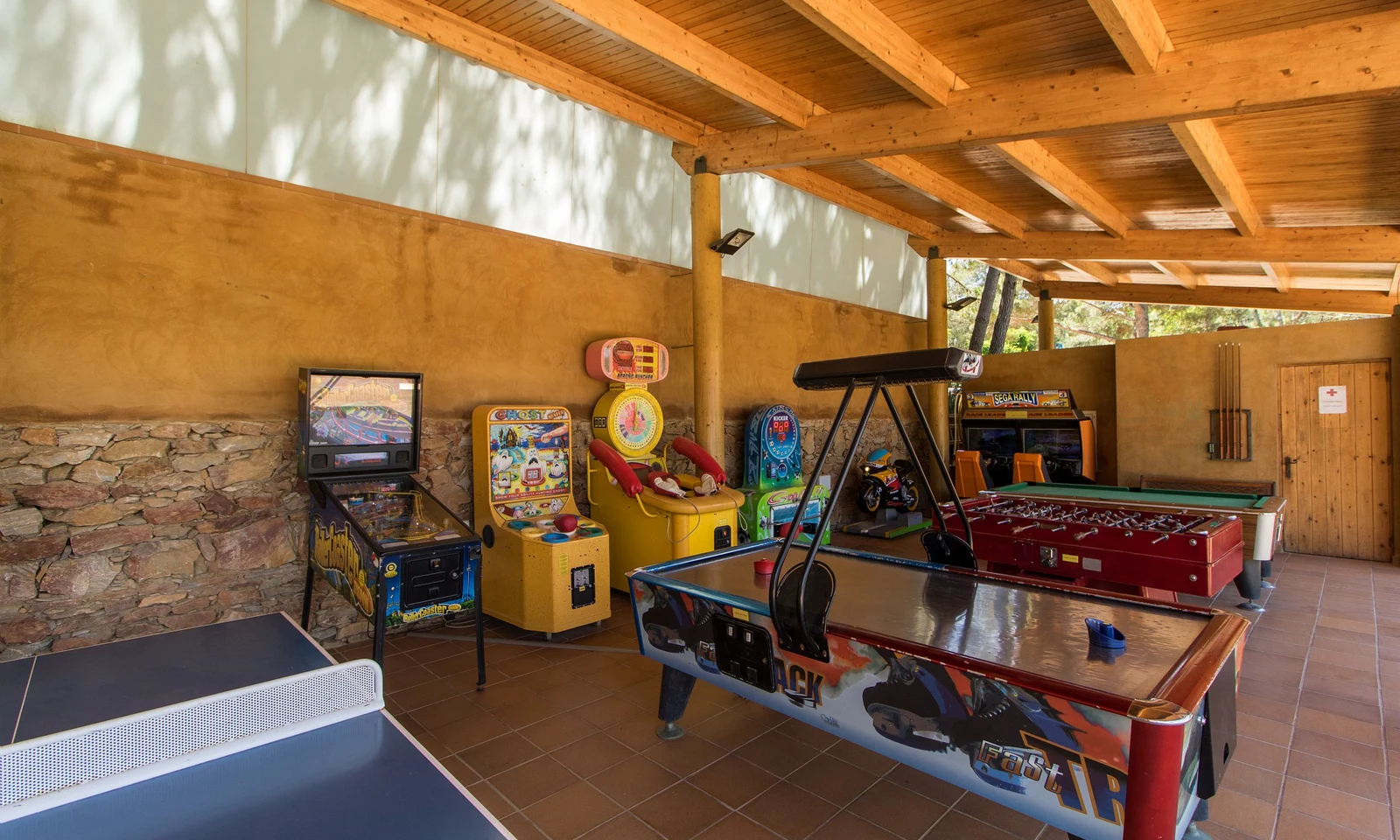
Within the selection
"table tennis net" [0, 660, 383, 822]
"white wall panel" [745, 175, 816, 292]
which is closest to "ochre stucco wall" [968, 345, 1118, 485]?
"white wall panel" [745, 175, 816, 292]

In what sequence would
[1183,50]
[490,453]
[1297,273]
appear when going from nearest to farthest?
[1183,50] < [490,453] < [1297,273]

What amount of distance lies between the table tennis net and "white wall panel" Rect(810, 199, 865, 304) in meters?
6.96

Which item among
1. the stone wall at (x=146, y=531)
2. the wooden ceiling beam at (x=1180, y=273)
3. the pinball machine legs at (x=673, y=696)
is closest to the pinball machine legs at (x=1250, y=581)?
the pinball machine legs at (x=673, y=696)

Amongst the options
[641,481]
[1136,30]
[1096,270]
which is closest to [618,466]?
[641,481]

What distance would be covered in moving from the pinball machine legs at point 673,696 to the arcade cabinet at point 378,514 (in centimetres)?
103

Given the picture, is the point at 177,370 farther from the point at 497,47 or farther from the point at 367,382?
the point at 497,47

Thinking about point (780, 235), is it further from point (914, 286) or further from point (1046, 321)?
point (1046, 321)

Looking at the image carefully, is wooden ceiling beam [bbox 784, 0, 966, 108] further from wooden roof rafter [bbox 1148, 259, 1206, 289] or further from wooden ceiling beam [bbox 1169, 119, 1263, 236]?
wooden roof rafter [bbox 1148, 259, 1206, 289]

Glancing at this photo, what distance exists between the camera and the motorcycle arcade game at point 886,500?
8.02 metres

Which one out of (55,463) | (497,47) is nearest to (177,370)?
(55,463)

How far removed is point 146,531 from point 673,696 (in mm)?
2795

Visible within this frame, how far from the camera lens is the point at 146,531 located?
141 inches

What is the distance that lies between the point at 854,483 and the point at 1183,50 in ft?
17.4

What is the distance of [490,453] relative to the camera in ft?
14.6
